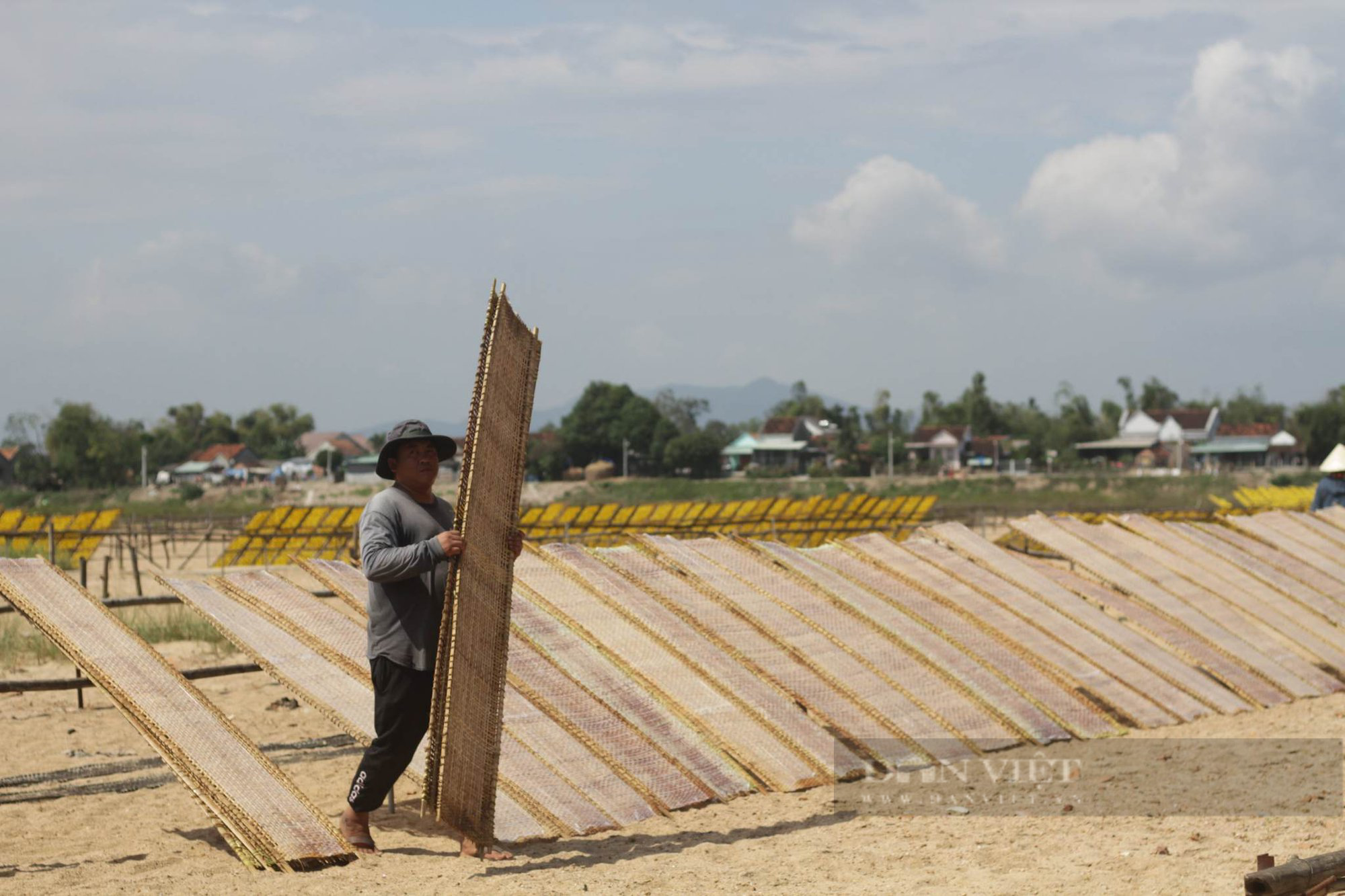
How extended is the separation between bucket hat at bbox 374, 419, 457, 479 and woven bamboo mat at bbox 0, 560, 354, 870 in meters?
1.17

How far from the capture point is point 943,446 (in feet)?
299

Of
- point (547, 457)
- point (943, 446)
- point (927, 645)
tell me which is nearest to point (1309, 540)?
point (927, 645)

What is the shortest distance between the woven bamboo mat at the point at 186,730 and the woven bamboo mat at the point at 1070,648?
439 centimetres

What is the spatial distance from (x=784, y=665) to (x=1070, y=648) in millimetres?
1994

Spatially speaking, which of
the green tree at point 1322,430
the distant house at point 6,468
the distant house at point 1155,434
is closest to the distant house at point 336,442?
the distant house at point 6,468

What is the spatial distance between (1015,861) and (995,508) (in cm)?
2475

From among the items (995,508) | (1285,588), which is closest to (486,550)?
(1285,588)

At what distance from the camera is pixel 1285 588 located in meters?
10.0

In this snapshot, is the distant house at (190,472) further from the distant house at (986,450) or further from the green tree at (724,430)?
the distant house at (986,450)

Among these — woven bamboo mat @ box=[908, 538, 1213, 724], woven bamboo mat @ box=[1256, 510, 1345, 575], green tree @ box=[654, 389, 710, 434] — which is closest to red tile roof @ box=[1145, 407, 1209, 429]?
green tree @ box=[654, 389, 710, 434]

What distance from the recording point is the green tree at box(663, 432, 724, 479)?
75000mm

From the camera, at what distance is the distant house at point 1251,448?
84.8 m

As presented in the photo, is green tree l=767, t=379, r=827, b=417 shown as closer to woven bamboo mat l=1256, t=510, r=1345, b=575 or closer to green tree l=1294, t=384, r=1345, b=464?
green tree l=1294, t=384, r=1345, b=464

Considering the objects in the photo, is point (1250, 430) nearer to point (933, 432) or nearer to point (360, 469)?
point (933, 432)
